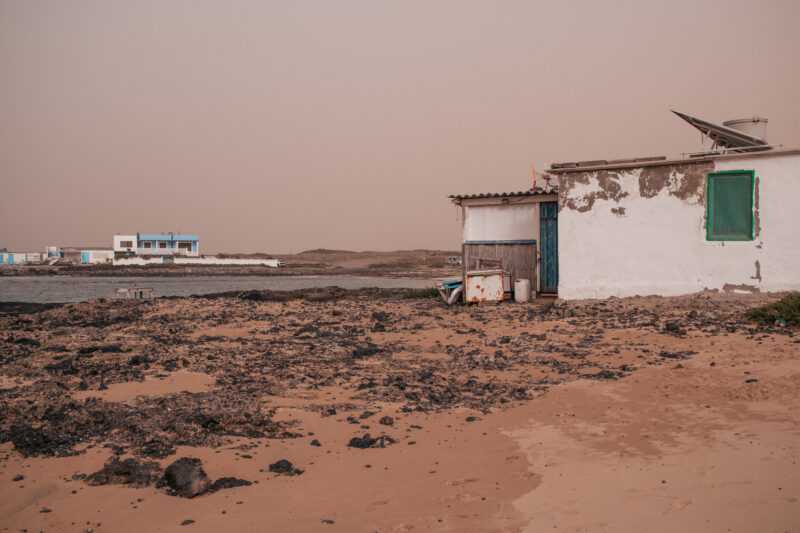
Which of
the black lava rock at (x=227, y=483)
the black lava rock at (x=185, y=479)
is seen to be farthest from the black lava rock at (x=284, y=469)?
the black lava rock at (x=185, y=479)

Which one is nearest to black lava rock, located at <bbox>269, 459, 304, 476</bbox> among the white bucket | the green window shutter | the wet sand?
the wet sand

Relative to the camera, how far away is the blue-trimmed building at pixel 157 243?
90787 mm

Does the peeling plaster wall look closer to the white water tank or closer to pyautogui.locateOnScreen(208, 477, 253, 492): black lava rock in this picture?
the white water tank

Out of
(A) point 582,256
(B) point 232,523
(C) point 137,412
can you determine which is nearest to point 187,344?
(C) point 137,412

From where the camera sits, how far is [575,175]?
1741 centimetres

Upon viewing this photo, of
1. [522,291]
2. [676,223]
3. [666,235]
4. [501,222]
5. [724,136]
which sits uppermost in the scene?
[724,136]

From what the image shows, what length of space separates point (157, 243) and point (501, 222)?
80.9 metres

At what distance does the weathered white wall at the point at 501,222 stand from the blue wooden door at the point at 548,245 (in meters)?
0.18

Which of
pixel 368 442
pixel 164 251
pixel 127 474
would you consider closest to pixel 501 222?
pixel 368 442

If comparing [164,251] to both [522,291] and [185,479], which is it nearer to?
[522,291]

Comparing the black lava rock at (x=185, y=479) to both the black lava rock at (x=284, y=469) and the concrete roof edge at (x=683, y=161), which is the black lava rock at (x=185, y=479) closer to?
the black lava rock at (x=284, y=469)

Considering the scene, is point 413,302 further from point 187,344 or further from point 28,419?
point 28,419

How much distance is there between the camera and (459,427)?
7234mm

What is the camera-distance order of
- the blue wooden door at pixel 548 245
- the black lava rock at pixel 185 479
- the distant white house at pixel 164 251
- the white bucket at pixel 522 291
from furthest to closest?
the distant white house at pixel 164 251 → the blue wooden door at pixel 548 245 → the white bucket at pixel 522 291 → the black lava rock at pixel 185 479
